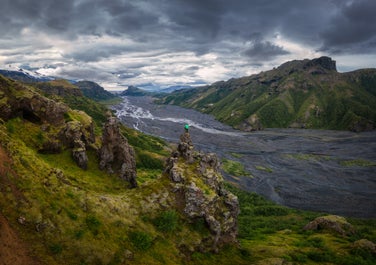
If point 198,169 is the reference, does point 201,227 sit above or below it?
below

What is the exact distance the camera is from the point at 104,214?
45656 millimetres

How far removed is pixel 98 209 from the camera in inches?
1800

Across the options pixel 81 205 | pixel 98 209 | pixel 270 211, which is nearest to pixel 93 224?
pixel 98 209

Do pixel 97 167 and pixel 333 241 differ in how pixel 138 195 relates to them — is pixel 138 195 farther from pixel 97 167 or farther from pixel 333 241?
pixel 333 241

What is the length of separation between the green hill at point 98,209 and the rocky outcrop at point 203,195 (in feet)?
0.62

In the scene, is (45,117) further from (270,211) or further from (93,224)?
(270,211)

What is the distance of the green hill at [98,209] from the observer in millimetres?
37344

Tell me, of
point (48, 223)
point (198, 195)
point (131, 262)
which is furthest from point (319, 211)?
point (48, 223)

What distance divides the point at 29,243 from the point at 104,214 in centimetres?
1213

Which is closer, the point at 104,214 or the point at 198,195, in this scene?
the point at 104,214

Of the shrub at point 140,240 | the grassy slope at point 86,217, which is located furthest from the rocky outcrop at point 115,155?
the shrub at point 140,240

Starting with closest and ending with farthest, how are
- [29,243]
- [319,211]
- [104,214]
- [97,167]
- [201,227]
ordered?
1. [29,243]
2. [104,214]
3. [201,227]
4. [97,167]
5. [319,211]

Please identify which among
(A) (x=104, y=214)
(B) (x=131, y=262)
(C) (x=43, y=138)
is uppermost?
(C) (x=43, y=138)

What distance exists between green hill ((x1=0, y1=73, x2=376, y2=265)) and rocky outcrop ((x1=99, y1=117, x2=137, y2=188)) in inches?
85.9
